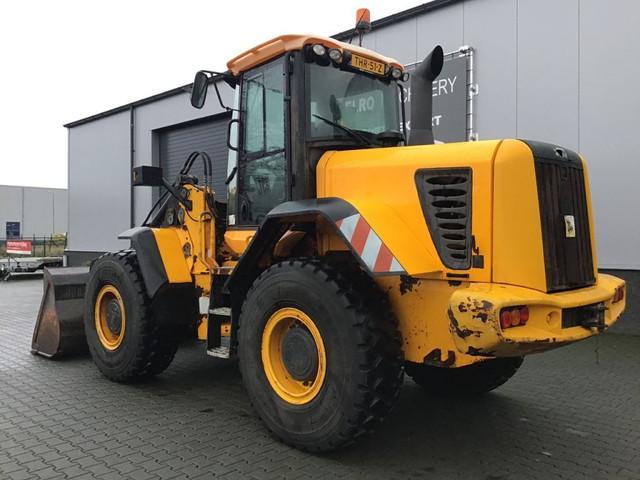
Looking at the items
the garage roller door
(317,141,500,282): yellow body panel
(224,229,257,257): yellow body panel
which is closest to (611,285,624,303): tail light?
(317,141,500,282): yellow body panel

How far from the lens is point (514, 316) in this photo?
3066 millimetres

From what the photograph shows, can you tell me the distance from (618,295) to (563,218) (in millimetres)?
864

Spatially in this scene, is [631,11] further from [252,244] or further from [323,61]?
[252,244]

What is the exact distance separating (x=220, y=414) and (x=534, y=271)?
272cm

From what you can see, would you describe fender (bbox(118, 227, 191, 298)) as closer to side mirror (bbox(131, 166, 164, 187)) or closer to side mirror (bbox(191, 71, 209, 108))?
side mirror (bbox(131, 166, 164, 187))

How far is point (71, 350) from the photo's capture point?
640cm

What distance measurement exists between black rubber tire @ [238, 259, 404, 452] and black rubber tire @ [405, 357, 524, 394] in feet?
4.80

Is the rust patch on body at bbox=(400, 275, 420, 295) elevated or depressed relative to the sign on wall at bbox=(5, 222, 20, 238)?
depressed

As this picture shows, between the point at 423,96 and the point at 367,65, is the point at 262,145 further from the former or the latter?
the point at 423,96

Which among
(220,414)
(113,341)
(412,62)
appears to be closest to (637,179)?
(412,62)

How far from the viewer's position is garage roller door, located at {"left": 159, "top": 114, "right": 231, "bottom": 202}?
46.3 feet

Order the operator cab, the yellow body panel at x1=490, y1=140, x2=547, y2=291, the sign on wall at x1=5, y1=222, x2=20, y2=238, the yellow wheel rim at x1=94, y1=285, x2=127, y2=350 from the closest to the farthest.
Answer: the yellow body panel at x1=490, y1=140, x2=547, y2=291
the operator cab
the yellow wheel rim at x1=94, y1=285, x2=127, y2=350
the sign on wall at x1=5, y1=222, x2=20, y2=238

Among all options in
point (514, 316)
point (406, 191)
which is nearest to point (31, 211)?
point (406, 191)

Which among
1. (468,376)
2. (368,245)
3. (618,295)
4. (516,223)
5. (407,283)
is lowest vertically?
(468,376)
